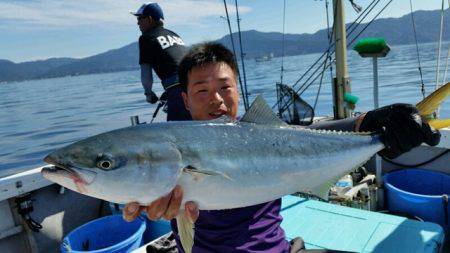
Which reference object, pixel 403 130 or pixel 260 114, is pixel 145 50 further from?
pixel 403 130

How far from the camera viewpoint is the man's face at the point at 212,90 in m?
2.47

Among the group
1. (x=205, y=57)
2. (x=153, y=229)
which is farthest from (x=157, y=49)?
(x=205, y=57)

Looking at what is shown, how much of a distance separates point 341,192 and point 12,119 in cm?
2722

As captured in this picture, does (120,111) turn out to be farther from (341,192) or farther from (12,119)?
(341,192)

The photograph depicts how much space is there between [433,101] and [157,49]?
4.58 meters

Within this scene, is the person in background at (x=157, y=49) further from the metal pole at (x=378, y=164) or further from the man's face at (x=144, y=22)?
the metal pole at (x=378, y=164)

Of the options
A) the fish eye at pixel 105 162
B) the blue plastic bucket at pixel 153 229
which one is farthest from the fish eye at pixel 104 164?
the blue plastic bucket at pixel 153 229

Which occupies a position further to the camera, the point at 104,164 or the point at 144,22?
the point at 144,22

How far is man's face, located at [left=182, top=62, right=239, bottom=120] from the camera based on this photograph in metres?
2.47

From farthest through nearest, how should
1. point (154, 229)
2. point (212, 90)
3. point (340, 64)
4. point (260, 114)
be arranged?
point (340, 64) → point (154, 229) → point (212, 90) → point (260, 114)

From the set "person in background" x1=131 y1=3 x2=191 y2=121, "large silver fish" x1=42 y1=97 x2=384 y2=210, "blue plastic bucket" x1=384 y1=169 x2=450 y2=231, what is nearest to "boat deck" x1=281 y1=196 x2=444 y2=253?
"blue plastic bucket" x1=384 y1=169 x2=450 y2=231

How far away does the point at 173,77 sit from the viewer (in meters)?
5.93

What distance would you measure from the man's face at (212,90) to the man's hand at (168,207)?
84 centimetres

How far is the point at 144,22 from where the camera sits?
6.29 m
